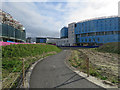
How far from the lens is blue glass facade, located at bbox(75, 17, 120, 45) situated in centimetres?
5588

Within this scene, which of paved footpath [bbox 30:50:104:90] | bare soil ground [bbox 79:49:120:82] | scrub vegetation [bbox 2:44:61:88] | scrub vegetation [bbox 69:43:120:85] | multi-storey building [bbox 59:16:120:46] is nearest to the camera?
paved footpath [bbox 30:50:104:90]

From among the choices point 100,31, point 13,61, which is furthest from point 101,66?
point 100,31

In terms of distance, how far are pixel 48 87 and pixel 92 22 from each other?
226ft

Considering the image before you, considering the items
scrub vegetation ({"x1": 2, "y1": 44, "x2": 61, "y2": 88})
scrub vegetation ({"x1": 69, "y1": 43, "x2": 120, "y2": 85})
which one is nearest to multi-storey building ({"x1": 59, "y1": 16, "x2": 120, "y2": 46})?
scrub vegetation ({"x1": 69, "y1": 43, "x2": 120, "y2": 85})

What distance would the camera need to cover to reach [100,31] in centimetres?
5912

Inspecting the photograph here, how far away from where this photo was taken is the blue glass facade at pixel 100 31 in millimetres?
55875

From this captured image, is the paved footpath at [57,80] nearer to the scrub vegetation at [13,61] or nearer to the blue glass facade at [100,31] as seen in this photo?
the scrub vegetation at [13,61]

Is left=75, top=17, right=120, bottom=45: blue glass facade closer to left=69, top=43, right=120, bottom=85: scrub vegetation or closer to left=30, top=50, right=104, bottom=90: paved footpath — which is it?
left=69, top=43, right=120, bottom=85: scrub vegetation

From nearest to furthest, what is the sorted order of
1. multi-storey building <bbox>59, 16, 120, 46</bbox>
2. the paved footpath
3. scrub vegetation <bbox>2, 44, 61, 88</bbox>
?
the paved footpath < scrub vegetation <bbox>2, 44, 61, 88</bbox> < multi-storey building <bbox>59, 16, 120, 46</bbox>

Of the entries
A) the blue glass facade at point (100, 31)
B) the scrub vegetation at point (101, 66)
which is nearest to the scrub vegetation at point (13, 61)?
the scrub vegetation at point (101, 66)

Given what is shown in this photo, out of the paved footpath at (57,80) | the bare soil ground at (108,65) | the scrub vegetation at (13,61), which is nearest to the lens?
the paved footpath at (57,80)

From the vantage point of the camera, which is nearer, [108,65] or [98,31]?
[108,65]

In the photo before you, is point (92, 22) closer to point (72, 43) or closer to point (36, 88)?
point (72, 43)

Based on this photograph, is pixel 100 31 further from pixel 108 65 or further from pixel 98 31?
pixel 108 65
